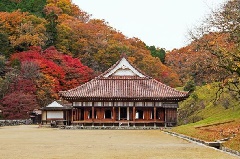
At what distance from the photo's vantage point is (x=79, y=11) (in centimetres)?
10562

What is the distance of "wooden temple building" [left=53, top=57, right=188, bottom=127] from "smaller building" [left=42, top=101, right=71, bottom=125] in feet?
19.6

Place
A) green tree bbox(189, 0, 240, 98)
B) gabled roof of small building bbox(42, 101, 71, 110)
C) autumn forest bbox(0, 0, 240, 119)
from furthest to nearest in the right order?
autumn forest bbox(0, 0, 240, 119), gabled roof of small building bbox(42, 101, 71, 110), green tree bbox(189, 0, 240, 98)

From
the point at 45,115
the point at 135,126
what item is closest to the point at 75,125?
the point at 135,126

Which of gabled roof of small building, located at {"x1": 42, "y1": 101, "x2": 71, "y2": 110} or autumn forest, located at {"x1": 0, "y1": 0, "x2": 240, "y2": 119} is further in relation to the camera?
autumn forest, located at {"x1": 0, "y1": 0, "x2": 240, "y2": 119}

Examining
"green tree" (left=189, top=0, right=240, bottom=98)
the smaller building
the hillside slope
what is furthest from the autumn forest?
"green tree" (left=189, top=0, right=240, bottom=98)

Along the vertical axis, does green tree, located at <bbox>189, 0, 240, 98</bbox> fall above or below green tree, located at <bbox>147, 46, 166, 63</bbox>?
below

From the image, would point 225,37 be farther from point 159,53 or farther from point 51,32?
point 159,53

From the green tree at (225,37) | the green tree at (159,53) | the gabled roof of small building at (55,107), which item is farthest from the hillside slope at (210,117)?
the green tree at (159,53)

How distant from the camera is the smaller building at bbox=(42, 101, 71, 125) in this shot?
5316 centimetres

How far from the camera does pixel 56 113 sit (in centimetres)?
5434

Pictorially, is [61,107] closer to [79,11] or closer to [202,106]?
[202,106]

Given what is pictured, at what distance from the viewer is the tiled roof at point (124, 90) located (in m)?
45.4

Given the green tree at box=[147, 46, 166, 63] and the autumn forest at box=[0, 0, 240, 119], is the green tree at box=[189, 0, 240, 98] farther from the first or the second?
the green tree at box=[147, 46, 166, 63]

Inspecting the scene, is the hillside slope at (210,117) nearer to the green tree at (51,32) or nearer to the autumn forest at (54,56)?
the autumn forest at (54,56)
